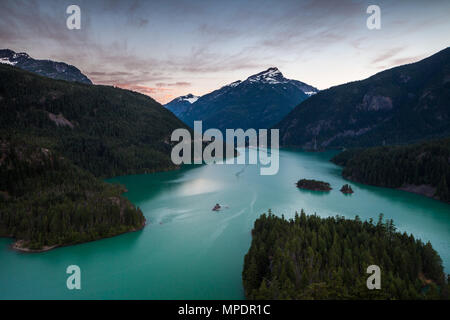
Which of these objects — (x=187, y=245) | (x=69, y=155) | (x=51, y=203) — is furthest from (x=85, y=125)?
(x=187, y=245)

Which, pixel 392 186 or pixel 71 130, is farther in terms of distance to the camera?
pixel 71 130

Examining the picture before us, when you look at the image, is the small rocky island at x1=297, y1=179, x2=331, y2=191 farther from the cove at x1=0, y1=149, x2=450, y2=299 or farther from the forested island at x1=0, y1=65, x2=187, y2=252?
the forested island at x1=0, y1=65, x2=187, y2=252

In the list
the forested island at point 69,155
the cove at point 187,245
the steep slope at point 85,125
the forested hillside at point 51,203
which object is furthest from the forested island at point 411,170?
the steep slope at point 85,125

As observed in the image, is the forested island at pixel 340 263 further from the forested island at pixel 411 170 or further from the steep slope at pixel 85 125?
the steep slope at pixel 85 125

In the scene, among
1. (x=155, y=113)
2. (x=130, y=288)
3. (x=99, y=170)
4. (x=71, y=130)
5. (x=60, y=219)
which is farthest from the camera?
(x=155, y=113)
